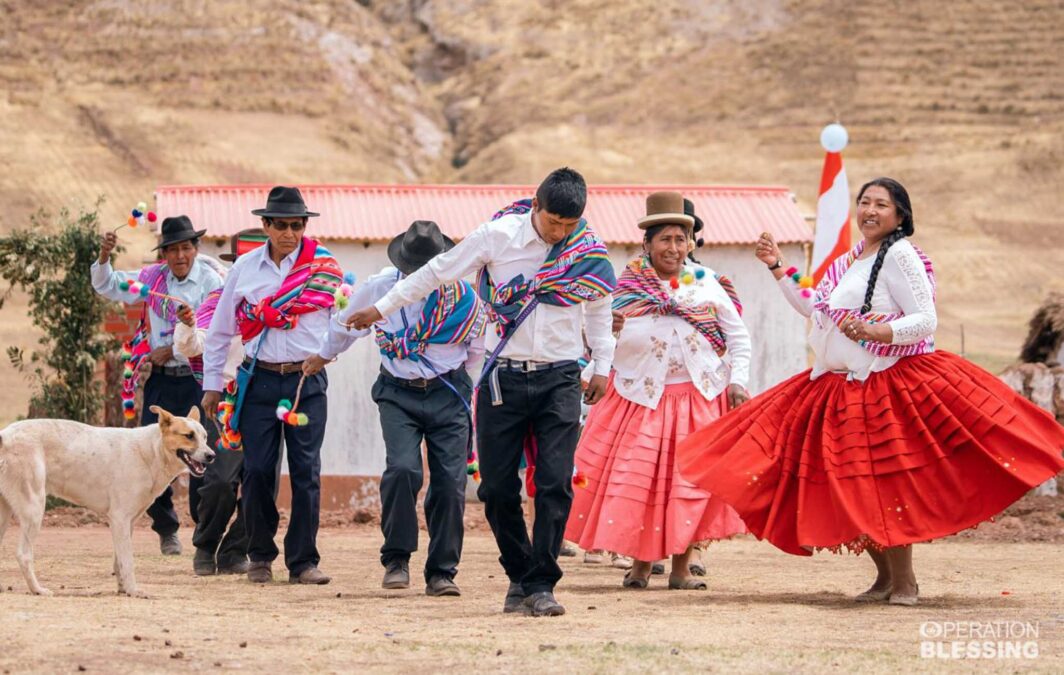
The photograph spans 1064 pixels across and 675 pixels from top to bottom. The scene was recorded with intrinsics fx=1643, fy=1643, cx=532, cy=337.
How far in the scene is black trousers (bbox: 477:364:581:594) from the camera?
781 centimetres

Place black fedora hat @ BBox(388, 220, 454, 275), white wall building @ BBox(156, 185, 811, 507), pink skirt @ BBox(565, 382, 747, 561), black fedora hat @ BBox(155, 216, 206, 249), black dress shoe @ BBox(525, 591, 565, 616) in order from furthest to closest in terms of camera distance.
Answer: white wall building @ BBox(156, 185, 811, 507)
black fedora hat @ BBox(155, 216, 206, 249)
pink skirt @ BBox(565, 382, 747, 561)
black fedora hat @ BBox(388, 220, 454, 275)
black dress shoe @ BBox(525, 591, 565, 616)

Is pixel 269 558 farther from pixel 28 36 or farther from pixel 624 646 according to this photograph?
pixel 28 36

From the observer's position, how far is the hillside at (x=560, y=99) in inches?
2095

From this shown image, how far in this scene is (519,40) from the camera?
70.6 metres

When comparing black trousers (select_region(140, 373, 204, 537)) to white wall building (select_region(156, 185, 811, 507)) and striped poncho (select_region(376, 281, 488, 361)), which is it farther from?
white wall building (select_region(156, 185, 811, 507))

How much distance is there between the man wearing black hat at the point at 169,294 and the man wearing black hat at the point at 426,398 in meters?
2.24

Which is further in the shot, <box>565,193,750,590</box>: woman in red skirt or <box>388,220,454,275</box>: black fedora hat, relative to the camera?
<box>565,193,750,590</box>: woman in red skirt

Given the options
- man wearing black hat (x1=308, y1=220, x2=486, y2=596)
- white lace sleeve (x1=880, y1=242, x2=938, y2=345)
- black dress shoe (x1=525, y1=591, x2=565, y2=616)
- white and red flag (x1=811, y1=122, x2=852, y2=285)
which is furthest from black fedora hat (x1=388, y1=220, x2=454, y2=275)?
white and red flag (x1=811, y1=122, x2=852, y2=285)

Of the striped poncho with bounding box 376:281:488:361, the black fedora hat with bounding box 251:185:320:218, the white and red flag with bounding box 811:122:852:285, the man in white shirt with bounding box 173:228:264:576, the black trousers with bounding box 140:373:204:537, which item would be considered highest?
the white and red flag with bounding box 811:122:852:285

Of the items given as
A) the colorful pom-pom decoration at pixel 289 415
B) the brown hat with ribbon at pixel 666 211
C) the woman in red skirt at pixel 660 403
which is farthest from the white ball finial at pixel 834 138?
the colorful pom-pom decoration at pixel 289 415

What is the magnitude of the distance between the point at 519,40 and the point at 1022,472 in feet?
210

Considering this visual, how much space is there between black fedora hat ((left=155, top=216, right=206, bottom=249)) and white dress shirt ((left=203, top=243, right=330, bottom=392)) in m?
1.53

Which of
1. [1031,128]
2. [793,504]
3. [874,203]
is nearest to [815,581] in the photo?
[793,504]

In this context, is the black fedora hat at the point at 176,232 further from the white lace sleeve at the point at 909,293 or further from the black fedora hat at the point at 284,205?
the white lace sleeve at the point at 909,293
